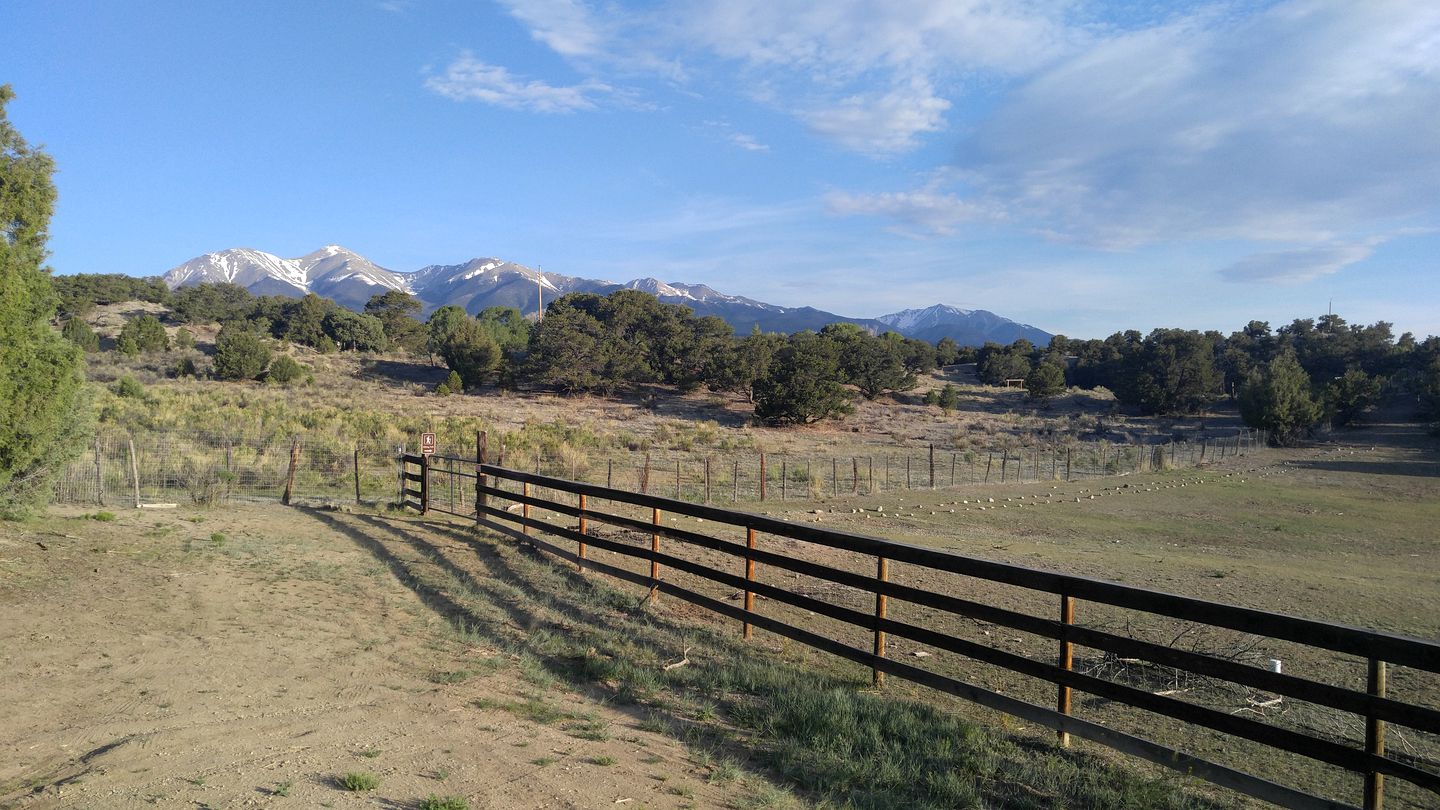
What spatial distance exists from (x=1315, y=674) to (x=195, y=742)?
9130mm

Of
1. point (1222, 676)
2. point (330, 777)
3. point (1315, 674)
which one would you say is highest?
point (1222, 676)

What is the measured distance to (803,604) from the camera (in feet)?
23.5

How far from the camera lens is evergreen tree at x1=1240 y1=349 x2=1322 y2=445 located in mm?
50781

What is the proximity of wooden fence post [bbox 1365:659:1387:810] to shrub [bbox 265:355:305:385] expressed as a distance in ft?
176

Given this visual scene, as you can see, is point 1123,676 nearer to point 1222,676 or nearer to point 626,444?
point 1222,676

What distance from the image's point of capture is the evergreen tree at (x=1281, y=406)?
50.8 m

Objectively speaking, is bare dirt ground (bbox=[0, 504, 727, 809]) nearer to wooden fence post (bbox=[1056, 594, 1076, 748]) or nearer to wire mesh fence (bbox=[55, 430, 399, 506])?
wooden fence post (bbox=[1056, 594, 1076, 748])

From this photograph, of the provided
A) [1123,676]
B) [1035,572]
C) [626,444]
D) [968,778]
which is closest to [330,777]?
[968,778]

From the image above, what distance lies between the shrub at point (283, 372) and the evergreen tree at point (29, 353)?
136 feet

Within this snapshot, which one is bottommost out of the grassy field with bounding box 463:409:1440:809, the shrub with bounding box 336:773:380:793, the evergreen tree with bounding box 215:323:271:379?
the grassy field with bounding box 463:409:1440:809

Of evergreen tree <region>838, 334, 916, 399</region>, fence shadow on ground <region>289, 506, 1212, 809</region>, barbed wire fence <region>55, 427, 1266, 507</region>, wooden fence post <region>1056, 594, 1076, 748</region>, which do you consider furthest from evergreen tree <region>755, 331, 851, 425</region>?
wooden fence post <region>1056, 594, 1076, 748</region>

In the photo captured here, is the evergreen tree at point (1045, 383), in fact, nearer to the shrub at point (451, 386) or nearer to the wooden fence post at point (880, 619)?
the shrub at point (451, 386)

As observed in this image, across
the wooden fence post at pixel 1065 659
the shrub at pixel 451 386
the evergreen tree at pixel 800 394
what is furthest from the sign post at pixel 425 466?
the shrub at pixel 451 386

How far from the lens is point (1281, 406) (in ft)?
166
